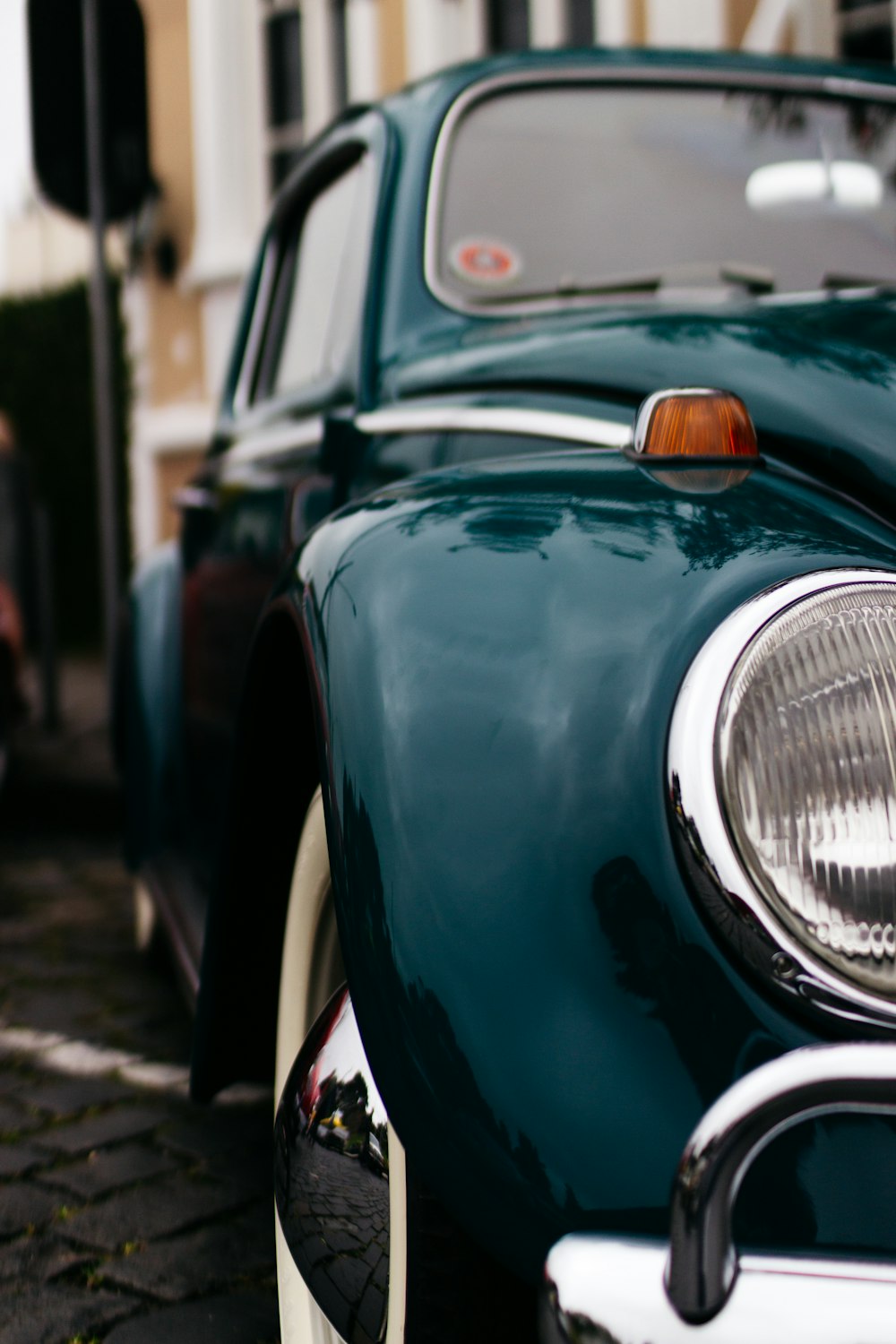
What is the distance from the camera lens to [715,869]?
97 cm

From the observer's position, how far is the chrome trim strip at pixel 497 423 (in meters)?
1.57

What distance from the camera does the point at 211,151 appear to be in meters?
10.1

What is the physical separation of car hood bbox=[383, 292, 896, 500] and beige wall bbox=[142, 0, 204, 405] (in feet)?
29.0

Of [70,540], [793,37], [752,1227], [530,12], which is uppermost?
[530,12]

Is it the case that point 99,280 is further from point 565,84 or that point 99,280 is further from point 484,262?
point 484,262

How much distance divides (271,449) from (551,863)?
5.61ft

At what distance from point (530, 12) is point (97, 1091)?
8.04 metres

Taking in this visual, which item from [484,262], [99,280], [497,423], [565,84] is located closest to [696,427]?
[497,423]

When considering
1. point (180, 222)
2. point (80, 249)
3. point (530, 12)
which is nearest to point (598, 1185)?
point (530, 12)

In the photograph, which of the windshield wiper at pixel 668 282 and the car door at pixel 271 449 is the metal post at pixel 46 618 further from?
the windshield wiper at pixel 668 282

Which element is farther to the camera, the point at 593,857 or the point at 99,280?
the point at 99,280

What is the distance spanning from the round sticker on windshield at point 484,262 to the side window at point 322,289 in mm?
154

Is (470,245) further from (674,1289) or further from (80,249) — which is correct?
(80,249)

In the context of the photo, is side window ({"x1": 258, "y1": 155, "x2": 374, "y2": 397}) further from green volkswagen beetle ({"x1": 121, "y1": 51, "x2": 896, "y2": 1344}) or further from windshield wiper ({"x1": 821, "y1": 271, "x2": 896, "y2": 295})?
windshield wiper ({"x1": 821, "y1": 271, "x2": 896, "y2": 295})
